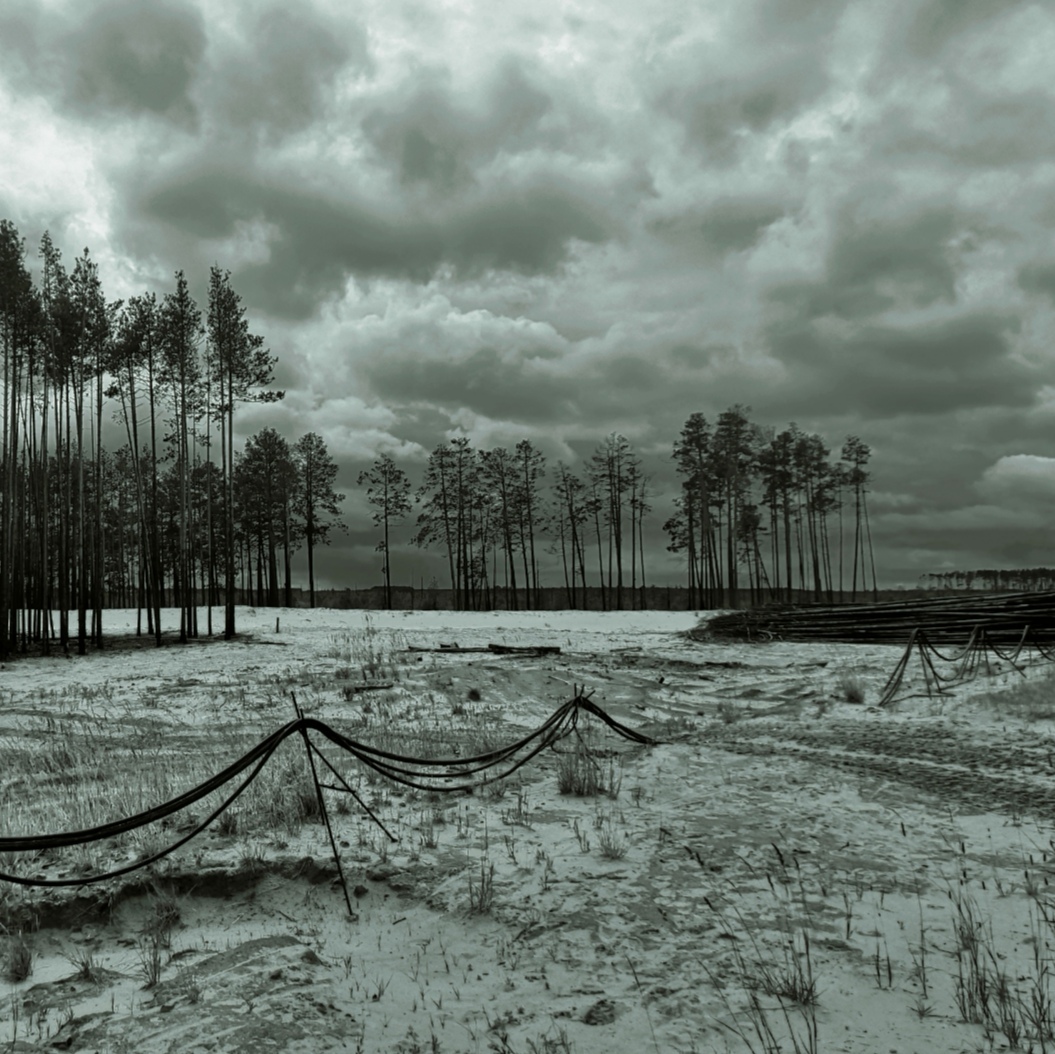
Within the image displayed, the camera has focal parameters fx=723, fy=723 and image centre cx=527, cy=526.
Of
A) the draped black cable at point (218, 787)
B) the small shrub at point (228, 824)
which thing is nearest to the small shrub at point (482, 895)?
the draped black cable at point (218, 787)

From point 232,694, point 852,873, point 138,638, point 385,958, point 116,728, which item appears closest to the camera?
point 385,958

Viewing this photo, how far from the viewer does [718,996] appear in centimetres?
319

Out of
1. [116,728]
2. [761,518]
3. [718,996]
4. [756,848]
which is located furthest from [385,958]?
[761,518]

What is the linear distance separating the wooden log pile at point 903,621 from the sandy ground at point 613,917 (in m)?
6.51

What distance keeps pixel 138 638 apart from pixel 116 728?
17619 mm

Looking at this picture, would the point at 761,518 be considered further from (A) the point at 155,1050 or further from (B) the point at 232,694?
(A) the point at 155,1050

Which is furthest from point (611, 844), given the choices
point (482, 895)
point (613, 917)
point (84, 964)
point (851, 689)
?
point (851, 689)

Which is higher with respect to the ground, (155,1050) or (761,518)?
(761,518)

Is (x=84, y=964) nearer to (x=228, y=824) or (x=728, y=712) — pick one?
(x=228, y=824)

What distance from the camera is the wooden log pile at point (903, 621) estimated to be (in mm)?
13727

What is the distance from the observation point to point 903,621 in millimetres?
18531

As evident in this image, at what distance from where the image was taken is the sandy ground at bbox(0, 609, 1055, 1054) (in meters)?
3.05

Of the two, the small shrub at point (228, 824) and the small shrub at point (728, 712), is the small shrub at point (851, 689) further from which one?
the small shrub at point (228, 824)

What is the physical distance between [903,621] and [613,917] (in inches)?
677
